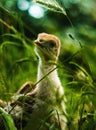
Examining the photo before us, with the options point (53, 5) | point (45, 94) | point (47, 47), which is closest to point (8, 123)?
point (53, 5)

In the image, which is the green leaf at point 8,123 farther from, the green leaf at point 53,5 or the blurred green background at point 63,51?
the green leaf at point 53,5

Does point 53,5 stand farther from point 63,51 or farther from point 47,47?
point 63,51

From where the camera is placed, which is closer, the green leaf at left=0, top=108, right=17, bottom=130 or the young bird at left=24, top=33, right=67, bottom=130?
the green leaf at left=0, top=108, right=17, bottom=130

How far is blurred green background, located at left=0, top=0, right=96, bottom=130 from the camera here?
3000mm

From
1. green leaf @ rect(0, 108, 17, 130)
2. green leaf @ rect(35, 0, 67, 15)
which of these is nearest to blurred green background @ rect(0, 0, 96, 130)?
green leaf @ rect(35, 0, 67, 15)

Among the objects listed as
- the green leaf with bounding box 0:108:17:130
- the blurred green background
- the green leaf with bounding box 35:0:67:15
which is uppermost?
the green leaf with bounding box 35:0:67:15

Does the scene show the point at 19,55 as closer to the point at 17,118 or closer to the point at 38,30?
the point at 38,30

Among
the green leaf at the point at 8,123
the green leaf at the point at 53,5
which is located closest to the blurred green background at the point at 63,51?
the green leaf at the point at 53,5

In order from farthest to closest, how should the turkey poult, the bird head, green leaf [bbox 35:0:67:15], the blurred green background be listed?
1. the bird head
2. the turkey poult
3. the blurred green background
4. green leaf [bbox 35:0:67:15]

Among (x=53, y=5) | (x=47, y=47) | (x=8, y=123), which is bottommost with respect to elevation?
(x=47, y=47)

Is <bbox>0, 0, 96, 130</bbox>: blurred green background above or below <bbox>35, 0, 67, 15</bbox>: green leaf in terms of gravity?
below

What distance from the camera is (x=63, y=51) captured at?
651 centimetres

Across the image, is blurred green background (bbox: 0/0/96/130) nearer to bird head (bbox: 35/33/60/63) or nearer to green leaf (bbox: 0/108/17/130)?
bird head (bbox: 35/33/60/63)

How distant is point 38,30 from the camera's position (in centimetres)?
749
